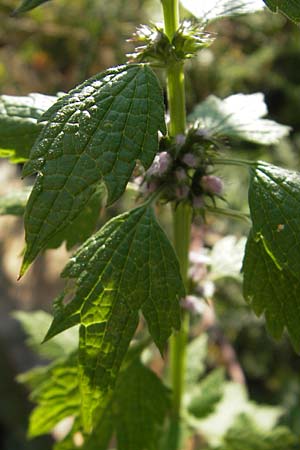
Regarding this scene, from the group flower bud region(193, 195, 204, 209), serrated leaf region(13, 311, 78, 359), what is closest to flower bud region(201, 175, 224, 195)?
flower bud region(193, 195, 204, 209)

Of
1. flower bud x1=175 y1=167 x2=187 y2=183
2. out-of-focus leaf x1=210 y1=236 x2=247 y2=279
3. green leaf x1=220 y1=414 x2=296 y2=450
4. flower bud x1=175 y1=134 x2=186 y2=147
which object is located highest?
flower bud x1=175 y1=134 x2=186 y2=147

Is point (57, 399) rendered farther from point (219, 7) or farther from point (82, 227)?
point (219, 7)

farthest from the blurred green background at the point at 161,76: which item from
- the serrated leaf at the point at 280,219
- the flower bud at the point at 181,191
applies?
the serrated leaf at the point at 280,219

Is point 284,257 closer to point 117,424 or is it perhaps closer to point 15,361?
point 117,424

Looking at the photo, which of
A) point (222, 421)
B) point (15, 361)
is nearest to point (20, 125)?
point (222, 421)

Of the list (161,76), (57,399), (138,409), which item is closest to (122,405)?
(138,409)

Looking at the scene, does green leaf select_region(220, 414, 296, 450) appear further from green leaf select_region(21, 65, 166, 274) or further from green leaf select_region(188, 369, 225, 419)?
green leaf select_region(21, 65, 166, 274)
